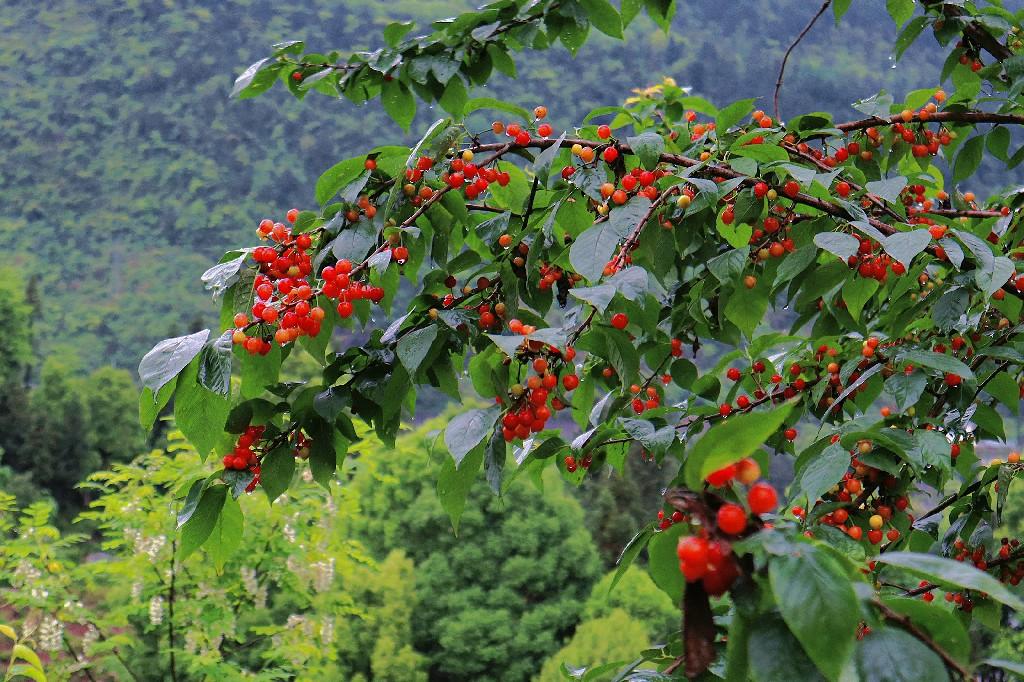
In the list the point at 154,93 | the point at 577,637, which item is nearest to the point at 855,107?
the point at 577,637

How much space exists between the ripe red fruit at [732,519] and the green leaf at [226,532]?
85cm

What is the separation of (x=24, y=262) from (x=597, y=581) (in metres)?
30.5

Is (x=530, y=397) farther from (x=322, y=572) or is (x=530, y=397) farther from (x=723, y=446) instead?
(x=322, y=572)

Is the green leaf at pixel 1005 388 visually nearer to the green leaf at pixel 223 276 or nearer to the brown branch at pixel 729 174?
the brown branch at pixel 729 174

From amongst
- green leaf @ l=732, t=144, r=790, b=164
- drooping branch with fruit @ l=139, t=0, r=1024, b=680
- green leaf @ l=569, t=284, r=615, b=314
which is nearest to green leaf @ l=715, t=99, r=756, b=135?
drooping branch with fruit @ l=139, t=0, r=1024, b=680

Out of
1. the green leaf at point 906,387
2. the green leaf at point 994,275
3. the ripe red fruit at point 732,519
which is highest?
the ripe red fruit at point 732,519

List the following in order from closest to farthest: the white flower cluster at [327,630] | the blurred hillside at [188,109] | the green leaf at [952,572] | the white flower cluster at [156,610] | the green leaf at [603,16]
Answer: the green leaf at [952,572], the green leaf at [603,16], the white flower cluster at [156,610], the white flower cluster at [327,630], the blurred hillside at [188,109]

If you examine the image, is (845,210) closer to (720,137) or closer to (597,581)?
(720,137)

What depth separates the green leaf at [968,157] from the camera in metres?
1.99

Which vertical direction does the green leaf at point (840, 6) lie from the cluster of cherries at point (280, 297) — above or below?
above

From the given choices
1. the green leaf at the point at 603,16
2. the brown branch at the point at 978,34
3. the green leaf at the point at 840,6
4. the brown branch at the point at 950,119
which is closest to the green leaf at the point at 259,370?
the green leaf at the point at 603,16

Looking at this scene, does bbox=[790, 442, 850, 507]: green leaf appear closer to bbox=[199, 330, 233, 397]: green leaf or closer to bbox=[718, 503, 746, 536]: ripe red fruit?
bbox=[718, 503, 746, 536]: ripe red fruit

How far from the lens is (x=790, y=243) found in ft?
4.44

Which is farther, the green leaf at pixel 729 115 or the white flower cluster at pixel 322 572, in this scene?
the white flower cluster at pixel 322 572
